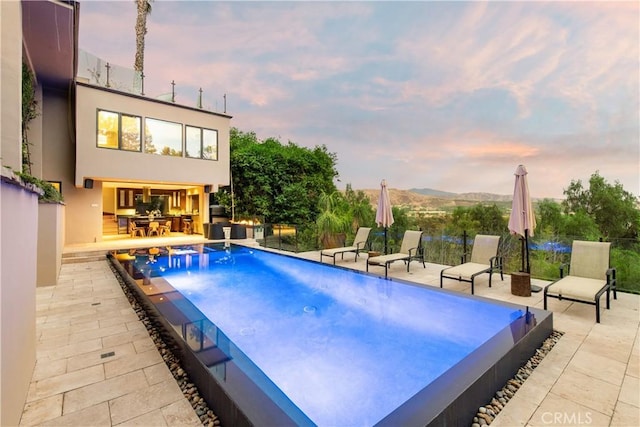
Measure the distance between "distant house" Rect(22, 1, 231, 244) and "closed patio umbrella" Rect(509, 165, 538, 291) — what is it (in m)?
11.7

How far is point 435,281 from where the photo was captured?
20.7 ft

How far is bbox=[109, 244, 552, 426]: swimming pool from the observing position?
229cm

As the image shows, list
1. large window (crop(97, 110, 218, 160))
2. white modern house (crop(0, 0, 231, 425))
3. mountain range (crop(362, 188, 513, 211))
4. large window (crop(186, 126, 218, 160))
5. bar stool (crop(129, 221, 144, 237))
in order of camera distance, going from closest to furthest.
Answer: white modern house (crop(0, 0, 231, 425))
large window (crop(97, 110, 218, 160))
large window (crop(186, 126, 218, 160))
bar stool (crop(129, 221, 144, 237))
mountain range (crop(362, 188, 513, 211))

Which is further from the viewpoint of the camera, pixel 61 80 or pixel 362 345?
pixel 61 80

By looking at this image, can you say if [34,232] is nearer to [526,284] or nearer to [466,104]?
[526,284]

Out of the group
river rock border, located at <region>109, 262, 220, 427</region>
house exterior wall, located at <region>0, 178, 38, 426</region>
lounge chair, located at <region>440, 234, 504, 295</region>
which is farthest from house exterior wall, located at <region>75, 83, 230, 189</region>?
lounge chair, located at <region>440, 234, 504, 295</region>

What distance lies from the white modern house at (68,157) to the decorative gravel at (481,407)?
109cm

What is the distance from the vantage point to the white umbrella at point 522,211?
5.48 meters

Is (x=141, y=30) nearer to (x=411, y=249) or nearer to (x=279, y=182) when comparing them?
(x=279, y=182)

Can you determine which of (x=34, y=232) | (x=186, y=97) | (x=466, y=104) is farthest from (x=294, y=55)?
(x=34, y=232)

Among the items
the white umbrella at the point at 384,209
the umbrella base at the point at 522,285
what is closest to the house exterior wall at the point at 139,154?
the white umbrella at the point at 384,209

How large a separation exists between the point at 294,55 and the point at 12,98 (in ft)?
55.5

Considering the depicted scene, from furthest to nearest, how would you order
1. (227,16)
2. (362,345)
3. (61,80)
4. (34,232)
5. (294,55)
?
(294,55), (227,16), (61,80), (362,345), (34,232)

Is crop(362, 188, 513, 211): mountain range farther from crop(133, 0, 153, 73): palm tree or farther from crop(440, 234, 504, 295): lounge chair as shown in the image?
crop(133, 0, 153, 73): palm tree
